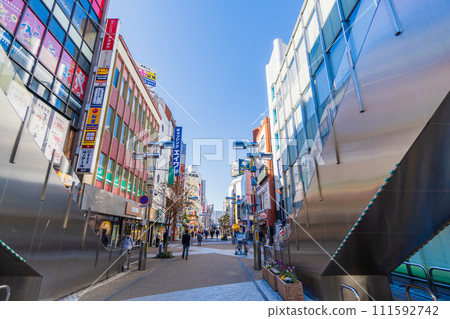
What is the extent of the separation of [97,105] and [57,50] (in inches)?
149

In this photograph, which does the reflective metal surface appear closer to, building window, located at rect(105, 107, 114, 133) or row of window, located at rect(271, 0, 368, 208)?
row of window, located at rect(271, 0, 368, 208)

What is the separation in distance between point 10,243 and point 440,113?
24.5 feet

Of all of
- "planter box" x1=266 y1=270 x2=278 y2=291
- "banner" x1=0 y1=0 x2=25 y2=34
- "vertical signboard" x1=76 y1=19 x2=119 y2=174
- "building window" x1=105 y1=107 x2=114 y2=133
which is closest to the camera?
"planter box" x1=266 y1=270 x2=278 y2=291

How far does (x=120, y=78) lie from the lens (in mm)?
20469

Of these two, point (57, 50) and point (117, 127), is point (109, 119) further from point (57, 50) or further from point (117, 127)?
point (57, 50)

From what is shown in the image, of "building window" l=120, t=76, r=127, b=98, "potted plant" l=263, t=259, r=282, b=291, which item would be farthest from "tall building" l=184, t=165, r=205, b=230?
"potted plant" l=263, t=259, r=282, b=291

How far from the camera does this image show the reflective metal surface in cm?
279

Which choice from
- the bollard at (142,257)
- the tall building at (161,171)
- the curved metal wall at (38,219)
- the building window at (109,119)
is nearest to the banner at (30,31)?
the building window at (109,119)

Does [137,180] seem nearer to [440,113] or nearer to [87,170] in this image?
[87,170]

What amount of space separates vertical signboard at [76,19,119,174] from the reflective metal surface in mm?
14299

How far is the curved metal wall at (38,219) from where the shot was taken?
4391mm

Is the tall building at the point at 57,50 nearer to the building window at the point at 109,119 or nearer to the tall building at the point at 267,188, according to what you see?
the building window at the point at 109,119
